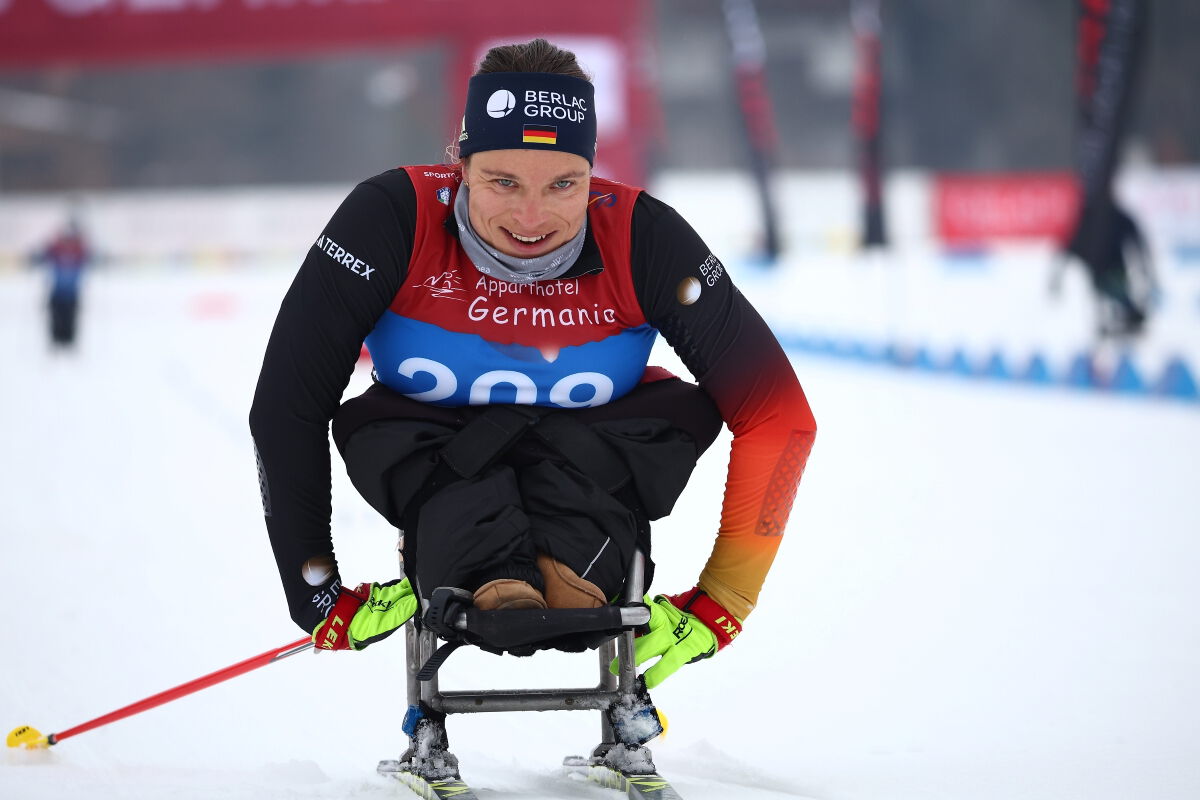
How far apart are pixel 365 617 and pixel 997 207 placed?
59.6ft

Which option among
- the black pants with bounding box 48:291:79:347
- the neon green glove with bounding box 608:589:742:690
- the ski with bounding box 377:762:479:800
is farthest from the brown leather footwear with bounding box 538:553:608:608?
the black pants with bounding box 48:291:79:347

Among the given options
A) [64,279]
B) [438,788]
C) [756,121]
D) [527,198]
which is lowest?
[438,788]

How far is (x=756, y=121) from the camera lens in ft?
56.4

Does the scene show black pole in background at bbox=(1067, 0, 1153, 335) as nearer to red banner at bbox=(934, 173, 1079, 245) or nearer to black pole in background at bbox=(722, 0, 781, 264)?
black pole in background at bbox=(722, 0, 781, 264)

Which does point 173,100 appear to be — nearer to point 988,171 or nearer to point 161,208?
point 161,208

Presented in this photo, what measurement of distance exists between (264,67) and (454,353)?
106ft

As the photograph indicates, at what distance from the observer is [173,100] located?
31812 millimetres

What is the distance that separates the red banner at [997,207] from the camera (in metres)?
19.0

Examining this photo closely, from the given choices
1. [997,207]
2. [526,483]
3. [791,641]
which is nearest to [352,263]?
[526,483]

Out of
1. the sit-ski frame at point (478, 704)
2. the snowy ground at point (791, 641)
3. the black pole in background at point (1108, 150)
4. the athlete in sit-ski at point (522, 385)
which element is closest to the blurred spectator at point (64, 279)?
the snowy ground at point (791, 641)

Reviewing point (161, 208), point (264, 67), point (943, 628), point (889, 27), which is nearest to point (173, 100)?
point (264, 67)

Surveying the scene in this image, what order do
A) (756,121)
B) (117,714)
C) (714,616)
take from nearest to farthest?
(714,616) → (117,714) → (756,121)

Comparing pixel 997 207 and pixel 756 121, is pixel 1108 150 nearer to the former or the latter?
pixel 756 121

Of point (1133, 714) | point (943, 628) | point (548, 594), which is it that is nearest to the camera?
point (548, 594)
